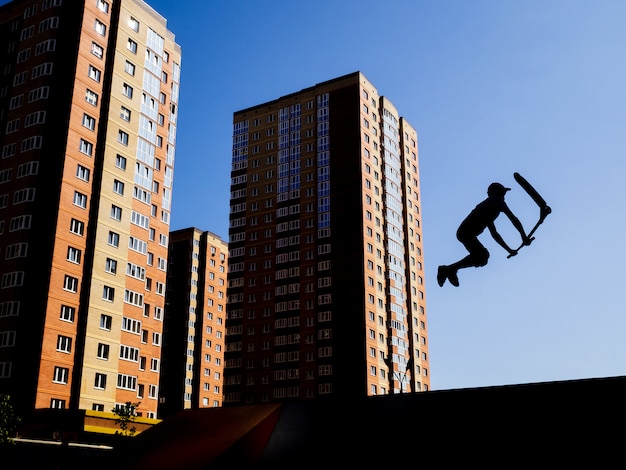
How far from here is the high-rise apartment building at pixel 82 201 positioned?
2087 inches

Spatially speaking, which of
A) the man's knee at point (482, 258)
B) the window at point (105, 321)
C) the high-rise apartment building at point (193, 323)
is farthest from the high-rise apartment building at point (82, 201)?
the man's knee at point (482, 258)

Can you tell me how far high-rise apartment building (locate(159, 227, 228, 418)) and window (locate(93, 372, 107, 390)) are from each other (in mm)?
53900

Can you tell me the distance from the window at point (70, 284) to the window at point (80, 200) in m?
7.01

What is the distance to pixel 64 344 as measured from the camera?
2100 inches

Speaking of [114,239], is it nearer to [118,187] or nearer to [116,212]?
[116,212]

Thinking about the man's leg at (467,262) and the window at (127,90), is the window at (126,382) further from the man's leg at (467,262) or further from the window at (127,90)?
the man's leg at (467,262)

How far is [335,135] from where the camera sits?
10112 cm

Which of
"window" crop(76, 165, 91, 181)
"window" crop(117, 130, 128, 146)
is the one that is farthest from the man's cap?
"window" crop(117, 130, 128, 146)

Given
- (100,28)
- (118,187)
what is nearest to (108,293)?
(118,187)

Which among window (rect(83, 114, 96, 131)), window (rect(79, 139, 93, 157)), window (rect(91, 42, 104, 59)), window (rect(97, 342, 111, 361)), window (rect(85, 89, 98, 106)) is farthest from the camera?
window (rect(91, 42, 104, 59))

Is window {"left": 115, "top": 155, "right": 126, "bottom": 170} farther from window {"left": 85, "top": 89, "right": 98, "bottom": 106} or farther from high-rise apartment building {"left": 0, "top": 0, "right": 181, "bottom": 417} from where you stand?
window {"left": 85, "top": 89, "right": 98, "bottom": 106}

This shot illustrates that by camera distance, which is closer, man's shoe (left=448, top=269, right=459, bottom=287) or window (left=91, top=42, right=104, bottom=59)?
man's shoe (left=448, top=269, right=459, bottom=287)

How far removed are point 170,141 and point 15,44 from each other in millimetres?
19019

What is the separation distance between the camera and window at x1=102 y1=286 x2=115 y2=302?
190ft
